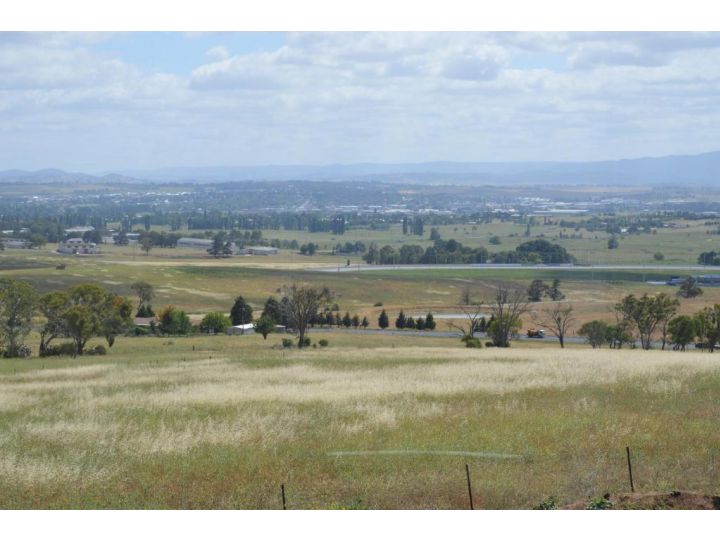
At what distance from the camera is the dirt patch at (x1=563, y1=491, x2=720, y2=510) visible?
15180 mm

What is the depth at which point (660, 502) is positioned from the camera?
50.5 ft

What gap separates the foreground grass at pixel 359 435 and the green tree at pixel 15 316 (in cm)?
1938

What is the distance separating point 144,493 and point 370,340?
167ft

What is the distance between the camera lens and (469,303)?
373ft

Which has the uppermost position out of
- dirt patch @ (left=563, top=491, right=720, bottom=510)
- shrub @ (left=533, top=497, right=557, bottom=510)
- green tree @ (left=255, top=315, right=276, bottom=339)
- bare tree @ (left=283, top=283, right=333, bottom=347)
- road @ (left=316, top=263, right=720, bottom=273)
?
dirt patch @ (left=563, top=491, right=720, bottom=510)

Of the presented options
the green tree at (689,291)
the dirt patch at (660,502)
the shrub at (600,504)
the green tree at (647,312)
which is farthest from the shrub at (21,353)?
the green tree at (689,291)

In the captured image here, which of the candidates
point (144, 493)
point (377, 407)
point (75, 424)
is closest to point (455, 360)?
point (377, 407)

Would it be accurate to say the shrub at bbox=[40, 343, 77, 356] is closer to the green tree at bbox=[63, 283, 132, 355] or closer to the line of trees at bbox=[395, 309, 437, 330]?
the green tree at bbox=[63, 283, 132, 355]

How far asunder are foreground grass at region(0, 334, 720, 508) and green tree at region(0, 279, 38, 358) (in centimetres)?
1938

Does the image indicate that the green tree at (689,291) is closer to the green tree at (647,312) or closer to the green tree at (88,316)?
the green tree at (647,312)

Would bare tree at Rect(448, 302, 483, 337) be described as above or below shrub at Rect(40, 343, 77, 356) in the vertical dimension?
below

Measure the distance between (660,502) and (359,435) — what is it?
8643 millimetres

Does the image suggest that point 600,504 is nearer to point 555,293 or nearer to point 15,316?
point 15,316

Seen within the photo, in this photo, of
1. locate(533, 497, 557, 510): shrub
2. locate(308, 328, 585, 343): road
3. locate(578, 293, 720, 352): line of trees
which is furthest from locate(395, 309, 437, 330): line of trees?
locate(533, 497, 557, 510): shrub
